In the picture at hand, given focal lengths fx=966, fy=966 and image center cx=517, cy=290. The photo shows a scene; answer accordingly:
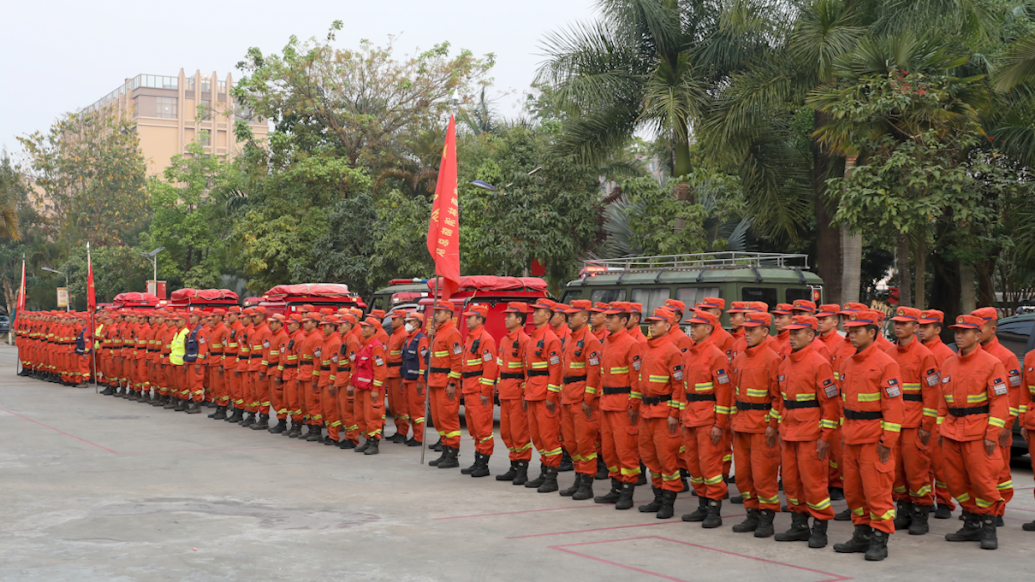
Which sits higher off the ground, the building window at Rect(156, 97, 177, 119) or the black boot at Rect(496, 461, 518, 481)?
the building window at Rect(156, 97, 177, 119)

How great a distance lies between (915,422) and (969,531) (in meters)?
0.98

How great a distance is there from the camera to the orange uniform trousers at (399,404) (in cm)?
1441

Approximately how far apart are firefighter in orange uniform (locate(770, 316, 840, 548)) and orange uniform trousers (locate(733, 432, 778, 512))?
0.13 metres

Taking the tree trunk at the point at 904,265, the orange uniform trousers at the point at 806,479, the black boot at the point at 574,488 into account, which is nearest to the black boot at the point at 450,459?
the black boot at the point at 574,488

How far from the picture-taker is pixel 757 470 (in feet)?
27.0

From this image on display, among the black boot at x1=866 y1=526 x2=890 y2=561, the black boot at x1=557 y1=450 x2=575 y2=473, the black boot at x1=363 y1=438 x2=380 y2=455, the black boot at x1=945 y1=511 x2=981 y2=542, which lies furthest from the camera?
the black boot at x1=363 y1=438 x2=380 y2=455

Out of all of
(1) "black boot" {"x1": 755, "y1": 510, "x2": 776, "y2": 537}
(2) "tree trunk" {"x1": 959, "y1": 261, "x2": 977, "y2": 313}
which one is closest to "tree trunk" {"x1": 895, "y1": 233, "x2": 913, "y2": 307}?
(2) "tree trunk" {"x1": 959, "y1": 261, "x2": 977, "y2": 313}

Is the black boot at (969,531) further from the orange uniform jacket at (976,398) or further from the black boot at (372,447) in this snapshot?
the black boot at (372,447)

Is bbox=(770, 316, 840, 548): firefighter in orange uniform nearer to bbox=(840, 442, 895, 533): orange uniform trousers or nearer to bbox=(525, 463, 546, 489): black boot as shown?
bbox=(840, 442, 895, 533): orange uniform trousers

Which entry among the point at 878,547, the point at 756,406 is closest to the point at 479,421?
the point at 756,406

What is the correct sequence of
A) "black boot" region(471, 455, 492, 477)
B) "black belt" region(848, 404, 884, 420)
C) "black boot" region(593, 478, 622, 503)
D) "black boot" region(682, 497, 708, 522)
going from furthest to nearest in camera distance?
"black boot" region(471, 455, 492, 477)
"black boot" region(593, 478, 622, 503)
"black boot" region(682, 497, 708, 522)
"black belt" region(848, 404, 884, 420)

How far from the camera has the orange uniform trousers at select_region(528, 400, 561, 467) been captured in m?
10.4

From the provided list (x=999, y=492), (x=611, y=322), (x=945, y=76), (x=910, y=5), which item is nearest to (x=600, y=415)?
(x=611, y=322)

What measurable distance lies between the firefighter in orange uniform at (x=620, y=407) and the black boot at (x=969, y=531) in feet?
9.45
